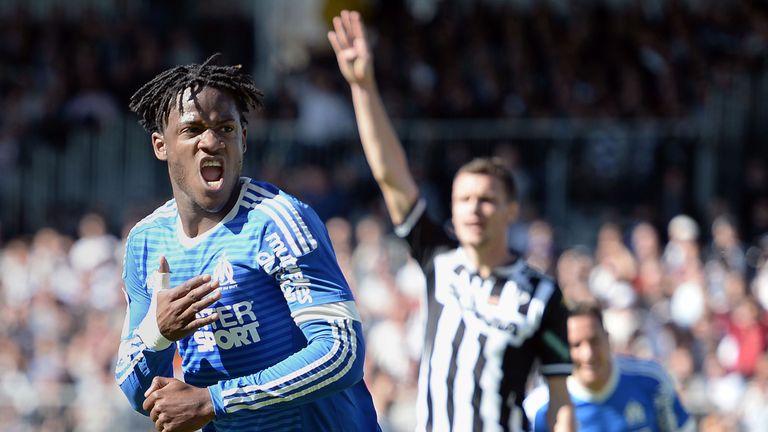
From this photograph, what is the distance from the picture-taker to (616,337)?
11492 mm

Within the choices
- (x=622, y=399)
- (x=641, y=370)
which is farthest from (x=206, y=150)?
(x=641, y=370)

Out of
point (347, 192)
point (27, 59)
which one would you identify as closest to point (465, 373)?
point (347, 192)

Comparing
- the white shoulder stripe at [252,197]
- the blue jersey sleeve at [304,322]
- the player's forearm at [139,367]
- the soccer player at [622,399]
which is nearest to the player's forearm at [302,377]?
the blue jersey sleeve at [304,322]

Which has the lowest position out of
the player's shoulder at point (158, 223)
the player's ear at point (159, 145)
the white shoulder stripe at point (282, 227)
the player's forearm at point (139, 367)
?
the player's forearm at point (139, 367)

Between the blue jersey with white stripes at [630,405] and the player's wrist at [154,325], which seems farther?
the blue jersey with white stripes at [630,405]

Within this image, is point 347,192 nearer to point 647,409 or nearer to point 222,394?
point 647,409

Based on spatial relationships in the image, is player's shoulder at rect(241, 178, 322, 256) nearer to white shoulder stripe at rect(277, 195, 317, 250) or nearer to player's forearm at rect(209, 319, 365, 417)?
white shoulder stripe at rect(277, 195, 317, 250)

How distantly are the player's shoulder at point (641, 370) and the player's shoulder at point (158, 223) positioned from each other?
11.3ft

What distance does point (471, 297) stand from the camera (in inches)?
238

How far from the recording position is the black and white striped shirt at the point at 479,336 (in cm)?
586

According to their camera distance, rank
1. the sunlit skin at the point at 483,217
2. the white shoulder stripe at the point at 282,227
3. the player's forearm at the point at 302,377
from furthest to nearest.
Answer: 1. the sunlit skin at the point at 483,217
2. the white shoulder stripe at the point at 282,227
3. the player's forearm at the point at 302,377

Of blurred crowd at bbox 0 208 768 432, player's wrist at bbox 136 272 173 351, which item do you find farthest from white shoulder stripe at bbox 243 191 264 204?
blurred crowd at bbox 0 208 768 432

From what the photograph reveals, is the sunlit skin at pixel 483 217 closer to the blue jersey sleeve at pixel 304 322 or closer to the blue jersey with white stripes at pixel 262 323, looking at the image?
the blue jersey with white stripes at pixel 262 323

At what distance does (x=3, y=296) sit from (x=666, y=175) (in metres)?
7.38
